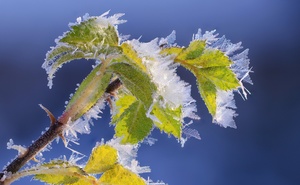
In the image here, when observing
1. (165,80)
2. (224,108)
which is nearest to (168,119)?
(165,80)

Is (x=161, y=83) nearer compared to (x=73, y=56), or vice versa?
(x=161, y=83)

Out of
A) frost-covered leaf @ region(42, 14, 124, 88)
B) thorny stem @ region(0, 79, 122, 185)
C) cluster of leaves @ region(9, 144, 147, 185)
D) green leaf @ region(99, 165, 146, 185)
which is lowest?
green leaf @ region(99, 165, 146, 185)

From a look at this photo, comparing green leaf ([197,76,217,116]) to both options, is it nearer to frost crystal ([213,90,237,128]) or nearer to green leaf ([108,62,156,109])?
frost crystal ([213,90,237,128])

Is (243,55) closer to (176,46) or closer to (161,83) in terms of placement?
(176,46)

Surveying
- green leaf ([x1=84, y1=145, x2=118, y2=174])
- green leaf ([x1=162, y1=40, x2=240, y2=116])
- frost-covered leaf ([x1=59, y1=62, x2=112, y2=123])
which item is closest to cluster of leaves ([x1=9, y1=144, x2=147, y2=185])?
green leaf ([x1=84, y1=145, x2=118, y2=174])

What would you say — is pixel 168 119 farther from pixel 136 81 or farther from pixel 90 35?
pixel 90 35

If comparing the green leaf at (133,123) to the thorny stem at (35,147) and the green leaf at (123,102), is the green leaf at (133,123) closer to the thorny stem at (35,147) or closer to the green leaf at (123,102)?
the green leaf at (123,102)

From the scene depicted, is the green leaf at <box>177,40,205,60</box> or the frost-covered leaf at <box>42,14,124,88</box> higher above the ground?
the frost-covered leaf at <box>42,14,124,88</box>

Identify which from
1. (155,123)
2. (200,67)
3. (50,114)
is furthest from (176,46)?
(50,114)
